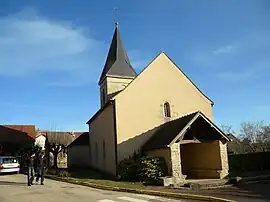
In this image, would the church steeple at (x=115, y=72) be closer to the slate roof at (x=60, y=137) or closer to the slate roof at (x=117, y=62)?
the slate roof at (x=117, y=62)

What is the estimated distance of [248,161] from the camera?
2566 centimetres

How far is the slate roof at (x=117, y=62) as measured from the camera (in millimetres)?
34906

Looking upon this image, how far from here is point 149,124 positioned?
78.2 ft

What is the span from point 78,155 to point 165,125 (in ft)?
54.3

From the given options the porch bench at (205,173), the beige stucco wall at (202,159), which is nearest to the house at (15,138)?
the beige stucco wall at (202,159)

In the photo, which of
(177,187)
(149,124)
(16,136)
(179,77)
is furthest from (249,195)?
(16,136)

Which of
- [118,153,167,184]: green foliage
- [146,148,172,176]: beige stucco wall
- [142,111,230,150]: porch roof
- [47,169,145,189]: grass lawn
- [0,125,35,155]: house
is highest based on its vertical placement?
[0,125,35,155]: house

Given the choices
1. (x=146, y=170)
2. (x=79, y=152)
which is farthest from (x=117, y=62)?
(x=146, y=170)

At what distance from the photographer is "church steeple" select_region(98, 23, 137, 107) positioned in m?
34.3

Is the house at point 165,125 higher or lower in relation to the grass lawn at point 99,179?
higher

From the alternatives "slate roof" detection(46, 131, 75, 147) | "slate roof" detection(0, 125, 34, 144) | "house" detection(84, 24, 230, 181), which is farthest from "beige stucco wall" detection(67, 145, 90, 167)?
"slate roof" detection(0, 125, 34, 144)

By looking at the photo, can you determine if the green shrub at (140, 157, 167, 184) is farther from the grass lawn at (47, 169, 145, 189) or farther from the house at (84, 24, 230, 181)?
the grass lawn at (47, 169, 145, 189)

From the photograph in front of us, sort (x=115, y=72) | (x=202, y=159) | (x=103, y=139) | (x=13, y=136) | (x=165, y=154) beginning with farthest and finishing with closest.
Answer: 1. (x=13, y=136)
2. (x=115, y=72)
3. (x=103, y=139)
4. (x=202, y=159)
5. (x=165, y=154)

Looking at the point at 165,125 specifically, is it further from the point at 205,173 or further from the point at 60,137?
the point at 60,137
